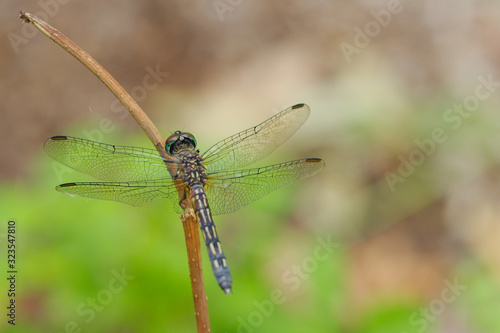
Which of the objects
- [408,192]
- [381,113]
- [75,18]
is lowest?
[408,192]

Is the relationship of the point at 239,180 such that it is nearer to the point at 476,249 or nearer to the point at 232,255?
the point at 232,255

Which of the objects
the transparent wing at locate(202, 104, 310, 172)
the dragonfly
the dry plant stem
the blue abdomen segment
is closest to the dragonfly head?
the dragonfly

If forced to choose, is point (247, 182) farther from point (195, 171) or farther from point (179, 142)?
point (179, 142)

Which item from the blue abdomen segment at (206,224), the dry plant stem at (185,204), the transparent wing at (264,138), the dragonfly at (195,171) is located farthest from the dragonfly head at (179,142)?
the dry plant stem at (185,204)

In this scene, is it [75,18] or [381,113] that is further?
[75,18]

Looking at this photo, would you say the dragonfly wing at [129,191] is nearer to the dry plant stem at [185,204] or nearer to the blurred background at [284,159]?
the dry plant stem at [185,204]

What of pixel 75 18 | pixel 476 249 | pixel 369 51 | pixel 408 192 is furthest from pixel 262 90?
pixel 476 249

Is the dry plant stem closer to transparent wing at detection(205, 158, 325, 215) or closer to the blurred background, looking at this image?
transparent wing at detection(205, 158, 325, 215)

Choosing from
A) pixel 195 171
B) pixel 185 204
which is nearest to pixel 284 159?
pixel 195 171
